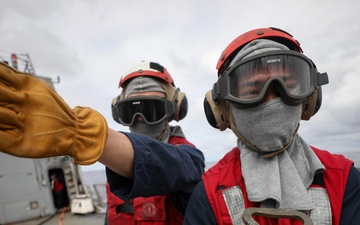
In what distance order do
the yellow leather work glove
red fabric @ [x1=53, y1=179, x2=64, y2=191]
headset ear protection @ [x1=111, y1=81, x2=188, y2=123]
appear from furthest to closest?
red fabric @ [x1=53, y1=179, x2=64, y2=191] < headset ear protection @ [x1=111, y1=81, x2=188, y2=123] < the yellow leather work glove

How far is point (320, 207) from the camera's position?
128 cm

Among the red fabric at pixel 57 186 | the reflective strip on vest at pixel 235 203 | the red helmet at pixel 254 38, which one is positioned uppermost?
the red helmet at pixel 254 38

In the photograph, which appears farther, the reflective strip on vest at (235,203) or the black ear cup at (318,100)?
the black ear cup at (318,100)

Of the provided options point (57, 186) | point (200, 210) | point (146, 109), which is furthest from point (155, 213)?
point (57, 186)

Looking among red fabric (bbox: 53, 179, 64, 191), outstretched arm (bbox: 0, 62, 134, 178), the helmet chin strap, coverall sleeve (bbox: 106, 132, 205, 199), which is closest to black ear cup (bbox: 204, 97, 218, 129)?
the helmet chin strap

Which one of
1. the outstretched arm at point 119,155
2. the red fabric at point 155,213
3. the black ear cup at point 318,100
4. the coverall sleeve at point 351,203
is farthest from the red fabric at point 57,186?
the coverall sleeve at point 351,203

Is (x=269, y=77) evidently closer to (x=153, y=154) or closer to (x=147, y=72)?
(x=153, y=154)

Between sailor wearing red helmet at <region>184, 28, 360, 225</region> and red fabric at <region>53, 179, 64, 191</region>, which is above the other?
sailor wearing red helmet at <region>184, 28, 360, 225</region>

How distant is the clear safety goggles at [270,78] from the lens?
1.39 meters

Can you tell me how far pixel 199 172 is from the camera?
1660mm

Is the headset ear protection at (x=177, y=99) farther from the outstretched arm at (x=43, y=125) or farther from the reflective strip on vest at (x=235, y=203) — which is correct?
the outstretched arm at (x=43, y=125)

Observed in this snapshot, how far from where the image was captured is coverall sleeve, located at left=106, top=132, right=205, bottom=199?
48.8 inches

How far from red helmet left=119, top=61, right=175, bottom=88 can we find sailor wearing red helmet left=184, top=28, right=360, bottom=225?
3.05ft

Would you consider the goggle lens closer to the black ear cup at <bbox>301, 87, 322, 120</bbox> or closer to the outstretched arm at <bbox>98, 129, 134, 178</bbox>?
the black ear cup at <bbox>301, 87, 322, 120</bbox>
